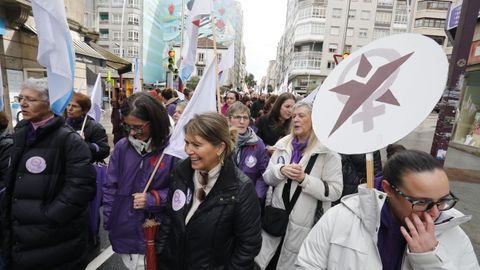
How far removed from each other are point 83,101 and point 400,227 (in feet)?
12.4

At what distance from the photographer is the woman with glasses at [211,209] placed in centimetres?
178

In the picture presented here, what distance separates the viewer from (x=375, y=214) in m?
1.29

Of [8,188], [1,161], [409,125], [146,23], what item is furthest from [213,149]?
[146,23]

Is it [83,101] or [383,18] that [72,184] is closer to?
[83,101]

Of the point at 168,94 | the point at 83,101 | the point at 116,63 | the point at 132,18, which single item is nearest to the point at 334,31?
the point at 132,18

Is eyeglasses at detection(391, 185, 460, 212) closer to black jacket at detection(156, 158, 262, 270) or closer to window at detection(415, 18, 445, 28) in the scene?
black jacket at detection(156, 158, 262, 270)

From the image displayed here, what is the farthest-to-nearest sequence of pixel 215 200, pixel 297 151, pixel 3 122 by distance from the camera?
pixel 3 122 < pixel 297 151 < pixel 215 200

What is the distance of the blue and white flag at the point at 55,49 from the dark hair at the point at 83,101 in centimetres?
165

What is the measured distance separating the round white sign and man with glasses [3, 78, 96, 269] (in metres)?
1.96

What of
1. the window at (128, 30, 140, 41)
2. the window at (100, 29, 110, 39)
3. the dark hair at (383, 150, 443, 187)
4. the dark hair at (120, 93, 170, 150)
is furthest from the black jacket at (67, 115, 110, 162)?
the window at (100, 29, 110, 39)

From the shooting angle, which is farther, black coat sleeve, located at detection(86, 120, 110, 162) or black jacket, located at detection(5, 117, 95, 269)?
black coat sleeve, located at detection(86, 120, 110, 162)

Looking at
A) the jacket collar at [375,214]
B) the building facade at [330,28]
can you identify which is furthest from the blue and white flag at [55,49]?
the building facade at [330,28]

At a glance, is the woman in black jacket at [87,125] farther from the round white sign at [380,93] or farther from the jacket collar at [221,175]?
the round white sign at [380,93]

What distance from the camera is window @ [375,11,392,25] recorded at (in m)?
49.0
